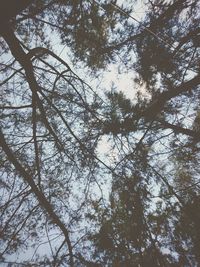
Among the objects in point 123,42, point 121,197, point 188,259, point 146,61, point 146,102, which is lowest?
point 188,259

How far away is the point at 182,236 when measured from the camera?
74.7 inches

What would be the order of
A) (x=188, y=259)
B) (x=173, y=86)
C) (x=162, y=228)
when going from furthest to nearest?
(x=173, y=86) < (x=162, y=228) < (x=188, y=259)

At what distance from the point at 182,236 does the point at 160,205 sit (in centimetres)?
28

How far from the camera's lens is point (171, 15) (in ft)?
6.66

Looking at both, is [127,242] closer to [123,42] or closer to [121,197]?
[121,197]

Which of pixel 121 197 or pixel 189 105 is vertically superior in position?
pixel 189 105

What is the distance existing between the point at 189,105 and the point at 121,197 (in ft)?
3.37

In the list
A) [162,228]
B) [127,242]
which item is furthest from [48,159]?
[162,228]

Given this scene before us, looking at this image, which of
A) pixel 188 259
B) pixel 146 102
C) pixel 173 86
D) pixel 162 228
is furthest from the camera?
pixel 146 102

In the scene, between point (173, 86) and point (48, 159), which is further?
point (48, 159)

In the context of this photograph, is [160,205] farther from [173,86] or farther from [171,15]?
[171,15]

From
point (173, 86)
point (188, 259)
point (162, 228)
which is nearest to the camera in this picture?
point (188, 259)

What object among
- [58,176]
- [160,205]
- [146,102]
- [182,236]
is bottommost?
[182,236]

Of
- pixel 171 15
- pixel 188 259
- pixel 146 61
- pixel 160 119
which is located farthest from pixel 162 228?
pixel 171 15
